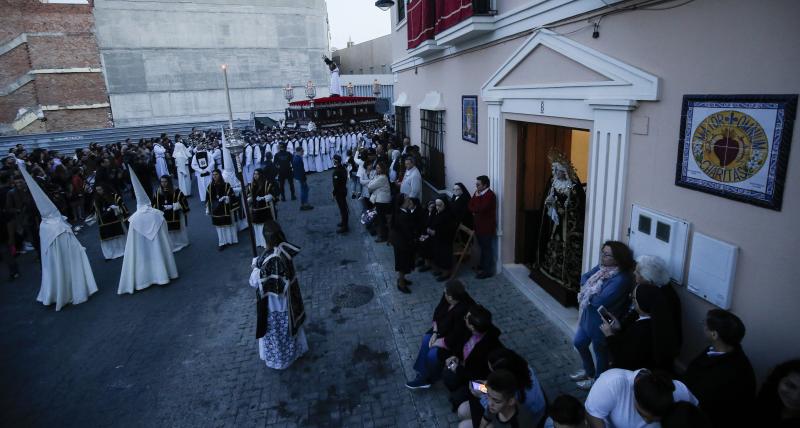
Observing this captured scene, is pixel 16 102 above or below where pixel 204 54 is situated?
below

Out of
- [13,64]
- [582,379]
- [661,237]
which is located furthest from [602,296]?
[13,64]

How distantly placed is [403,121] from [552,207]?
9.72m

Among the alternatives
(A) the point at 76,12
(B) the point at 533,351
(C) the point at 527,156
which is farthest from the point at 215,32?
(B) the point at 533,351

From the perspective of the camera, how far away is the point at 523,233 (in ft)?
24.2

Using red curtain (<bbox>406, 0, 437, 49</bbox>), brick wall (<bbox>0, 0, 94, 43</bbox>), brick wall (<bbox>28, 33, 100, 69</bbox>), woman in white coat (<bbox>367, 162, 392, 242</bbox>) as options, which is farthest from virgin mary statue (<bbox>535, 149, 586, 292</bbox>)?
brick wall (<bbox>0, 0, 94, 43</bbox>)

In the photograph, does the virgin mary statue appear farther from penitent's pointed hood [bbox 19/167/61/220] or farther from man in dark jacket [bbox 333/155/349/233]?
penitent's pointed hood [bbox 19/167/61/220]

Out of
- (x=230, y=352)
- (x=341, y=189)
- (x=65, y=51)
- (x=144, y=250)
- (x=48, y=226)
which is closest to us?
(x=230, y=352)

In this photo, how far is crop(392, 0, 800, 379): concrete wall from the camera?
3004 millimetres

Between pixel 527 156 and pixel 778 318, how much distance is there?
4332 mm

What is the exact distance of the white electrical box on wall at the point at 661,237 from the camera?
387 cm

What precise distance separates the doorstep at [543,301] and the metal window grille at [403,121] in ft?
25.7

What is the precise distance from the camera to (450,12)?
24.8 ft

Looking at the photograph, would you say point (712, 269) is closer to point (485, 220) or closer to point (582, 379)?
point (582, 379)

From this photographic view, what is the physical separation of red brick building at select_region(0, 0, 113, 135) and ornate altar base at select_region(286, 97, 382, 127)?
14283 millimetres
